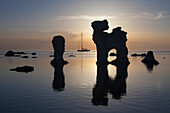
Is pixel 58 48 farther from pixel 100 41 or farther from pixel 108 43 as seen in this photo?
pixel 108 43

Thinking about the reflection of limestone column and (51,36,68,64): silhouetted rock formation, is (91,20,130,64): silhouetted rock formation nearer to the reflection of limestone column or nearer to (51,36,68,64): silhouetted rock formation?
the reflection of limestone column

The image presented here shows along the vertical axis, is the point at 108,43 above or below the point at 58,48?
above

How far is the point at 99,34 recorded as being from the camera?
63.0 metres

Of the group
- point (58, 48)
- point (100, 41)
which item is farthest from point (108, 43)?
point (58, 48)

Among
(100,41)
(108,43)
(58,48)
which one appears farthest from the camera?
(58,48)

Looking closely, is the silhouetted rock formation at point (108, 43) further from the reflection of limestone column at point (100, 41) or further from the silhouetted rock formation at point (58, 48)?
the silhouetted rock formation at point (58, 48)

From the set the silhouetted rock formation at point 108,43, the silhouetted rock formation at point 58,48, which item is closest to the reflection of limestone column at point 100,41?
the silhouetted rock formation at point 108,43

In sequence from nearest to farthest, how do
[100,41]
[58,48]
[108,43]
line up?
[100,41] → [108,43] → [58,48]

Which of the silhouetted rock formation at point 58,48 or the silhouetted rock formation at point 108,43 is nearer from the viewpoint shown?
the silhouetted rock formation at point 108,43

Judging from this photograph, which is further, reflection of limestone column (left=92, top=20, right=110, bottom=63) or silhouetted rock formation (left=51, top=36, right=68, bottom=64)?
silhouetted rock formation (left=51, top=36, right=68, bottom=64)

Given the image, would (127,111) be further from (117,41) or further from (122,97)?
(117,41)

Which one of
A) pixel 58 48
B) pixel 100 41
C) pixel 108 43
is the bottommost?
pixel 58 48

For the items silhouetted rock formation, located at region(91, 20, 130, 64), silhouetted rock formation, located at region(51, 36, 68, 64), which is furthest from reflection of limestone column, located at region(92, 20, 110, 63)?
silhouetted rock formation, located at region(51, 36, 68, 64)

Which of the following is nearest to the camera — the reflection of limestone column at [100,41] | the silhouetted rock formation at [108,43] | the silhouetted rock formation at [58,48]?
the reflection of limestone column at [100,41]
